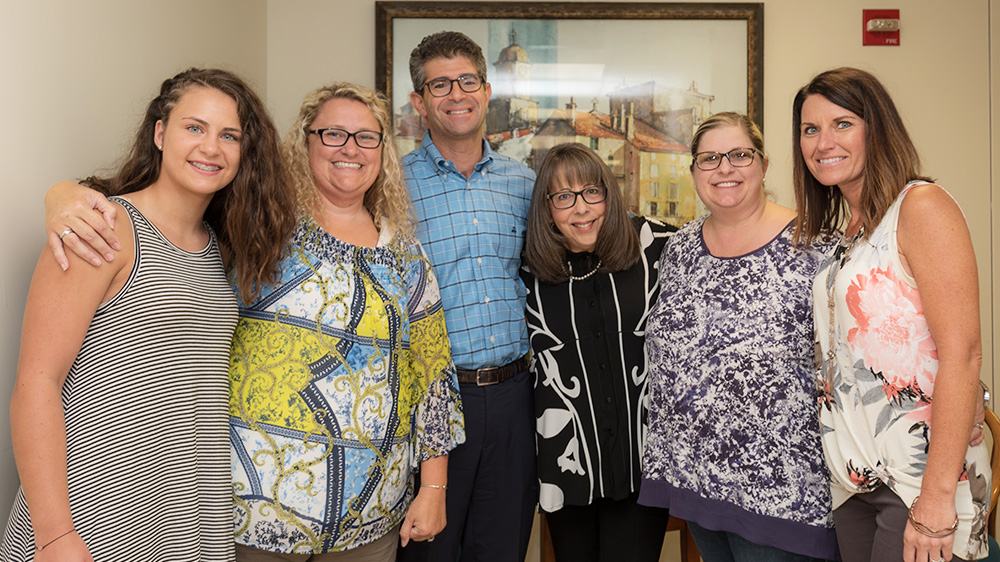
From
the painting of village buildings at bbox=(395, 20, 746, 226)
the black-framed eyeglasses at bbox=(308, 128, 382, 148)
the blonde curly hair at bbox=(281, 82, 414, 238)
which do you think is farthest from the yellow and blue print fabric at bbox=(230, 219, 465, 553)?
the painting of village buildings at bbox=(395, 20, 746, 226)

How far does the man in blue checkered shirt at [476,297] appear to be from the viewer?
6.87ft

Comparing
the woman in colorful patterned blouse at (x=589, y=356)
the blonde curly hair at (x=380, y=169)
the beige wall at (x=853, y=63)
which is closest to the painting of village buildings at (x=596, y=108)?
the beige wall at (x=853, y=63)

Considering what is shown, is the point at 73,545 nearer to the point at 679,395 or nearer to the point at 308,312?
the point at 308,312

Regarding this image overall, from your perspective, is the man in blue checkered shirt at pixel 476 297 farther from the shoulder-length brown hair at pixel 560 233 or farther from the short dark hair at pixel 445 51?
the shoulder-length brown hair at pixel 560 233

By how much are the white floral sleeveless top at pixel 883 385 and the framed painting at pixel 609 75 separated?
1.75 meters

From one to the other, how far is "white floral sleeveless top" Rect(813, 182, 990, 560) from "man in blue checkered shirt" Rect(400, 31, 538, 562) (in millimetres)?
919

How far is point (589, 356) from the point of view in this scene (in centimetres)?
205

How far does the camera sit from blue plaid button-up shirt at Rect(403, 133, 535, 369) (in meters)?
2.14

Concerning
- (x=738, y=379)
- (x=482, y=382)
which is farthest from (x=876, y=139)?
(x=482, y=382)

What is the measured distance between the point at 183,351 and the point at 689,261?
1.33m

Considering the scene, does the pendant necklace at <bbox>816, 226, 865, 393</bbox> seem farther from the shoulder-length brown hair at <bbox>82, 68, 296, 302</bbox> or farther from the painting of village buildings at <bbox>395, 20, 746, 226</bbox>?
the painting of village buildings at <bbox>395, 20, 746, 226</bbox>

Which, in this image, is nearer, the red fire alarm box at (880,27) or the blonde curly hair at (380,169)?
the blonde curly hair at (380,169)

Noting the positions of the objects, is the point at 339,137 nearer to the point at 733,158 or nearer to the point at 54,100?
the point at 54,100

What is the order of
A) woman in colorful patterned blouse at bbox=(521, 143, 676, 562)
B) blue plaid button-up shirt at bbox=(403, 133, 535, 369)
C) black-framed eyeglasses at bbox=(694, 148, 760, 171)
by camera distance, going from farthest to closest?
blue plaid button-up shirt at bbox=(403, 133, 535, 369) → woman in colorful patterned blouse at bbox=(521, 143, 676, 562) → black-framed eyeglasses at bbox=(694, 148, 760, 171)
